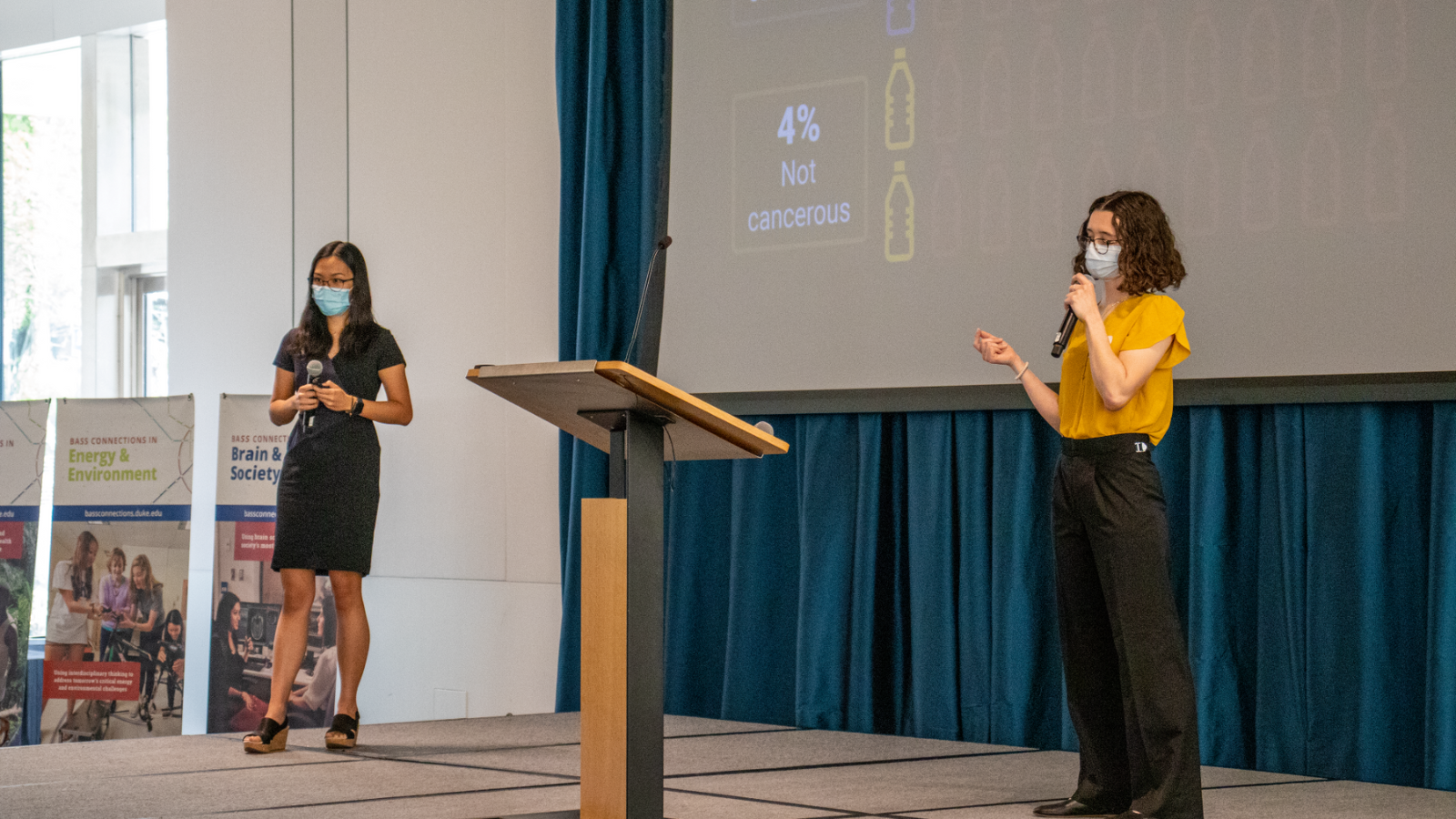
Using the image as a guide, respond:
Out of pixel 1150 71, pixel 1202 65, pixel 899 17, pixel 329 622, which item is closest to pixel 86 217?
pixel 329 622

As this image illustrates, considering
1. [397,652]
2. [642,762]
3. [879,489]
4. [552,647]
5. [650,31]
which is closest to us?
[642,762]

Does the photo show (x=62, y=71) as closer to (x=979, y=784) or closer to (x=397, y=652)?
(x=397, y=652)

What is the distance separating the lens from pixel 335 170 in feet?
16.4

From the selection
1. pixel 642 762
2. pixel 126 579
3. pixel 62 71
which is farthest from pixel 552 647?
pixel 62 71

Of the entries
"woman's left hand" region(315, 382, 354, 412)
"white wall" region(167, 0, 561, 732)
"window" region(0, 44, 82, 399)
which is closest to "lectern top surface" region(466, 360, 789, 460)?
"woman's left hand" region(315, 382, 354, 412)

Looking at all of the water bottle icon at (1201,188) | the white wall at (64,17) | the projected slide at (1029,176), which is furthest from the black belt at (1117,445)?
the white wall at (64,17)

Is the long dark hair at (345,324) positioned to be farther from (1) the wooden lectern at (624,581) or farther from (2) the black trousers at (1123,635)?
(2) the black trousers at (1123,635)

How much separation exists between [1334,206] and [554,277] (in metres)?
2.49

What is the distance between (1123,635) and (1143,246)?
654mm

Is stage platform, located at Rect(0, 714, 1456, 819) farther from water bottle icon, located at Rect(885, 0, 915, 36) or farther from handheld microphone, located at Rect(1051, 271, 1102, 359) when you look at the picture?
water bottle icon, located at Rect(885, 0, 915, 36)

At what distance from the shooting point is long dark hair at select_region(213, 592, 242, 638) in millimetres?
4590

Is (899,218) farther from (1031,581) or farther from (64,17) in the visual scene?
(64,17)

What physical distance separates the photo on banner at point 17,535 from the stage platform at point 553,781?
1797mm

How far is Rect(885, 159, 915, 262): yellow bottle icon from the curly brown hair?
3.30ft
